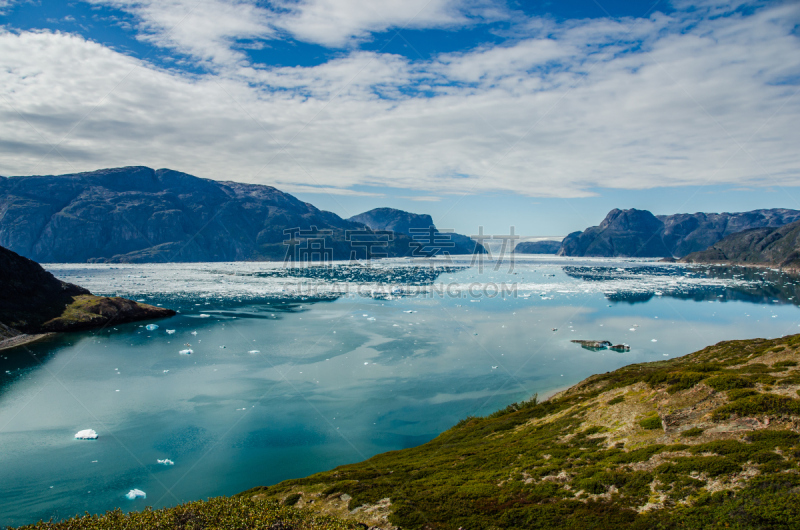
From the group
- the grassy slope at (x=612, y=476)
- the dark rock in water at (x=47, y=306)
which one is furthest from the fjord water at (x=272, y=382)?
the grassy slope at (x=612, y=476)

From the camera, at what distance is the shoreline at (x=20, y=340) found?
42219 mm

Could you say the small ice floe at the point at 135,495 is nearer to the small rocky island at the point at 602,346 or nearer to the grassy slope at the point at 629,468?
the grassy slope at the point at 629,468

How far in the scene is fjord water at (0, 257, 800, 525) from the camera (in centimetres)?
1928

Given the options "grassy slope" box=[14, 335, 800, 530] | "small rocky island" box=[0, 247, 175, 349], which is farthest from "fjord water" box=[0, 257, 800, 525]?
"grassy slope" box=[14, 335, 800, 530]

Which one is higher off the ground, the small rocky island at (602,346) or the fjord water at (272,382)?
the small rocky island at (602,346)

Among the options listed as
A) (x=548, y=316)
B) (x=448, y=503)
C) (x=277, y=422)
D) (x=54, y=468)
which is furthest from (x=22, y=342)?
(x=548, y=316)

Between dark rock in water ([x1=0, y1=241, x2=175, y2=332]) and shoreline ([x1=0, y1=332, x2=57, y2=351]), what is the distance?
101 cm

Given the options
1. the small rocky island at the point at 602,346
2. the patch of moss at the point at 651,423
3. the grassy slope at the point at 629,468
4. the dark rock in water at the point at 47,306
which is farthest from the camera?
the dark rock in water at the point at 47,306

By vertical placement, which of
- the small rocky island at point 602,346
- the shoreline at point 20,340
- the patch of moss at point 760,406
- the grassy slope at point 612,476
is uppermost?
the patch of moss at point 760,406

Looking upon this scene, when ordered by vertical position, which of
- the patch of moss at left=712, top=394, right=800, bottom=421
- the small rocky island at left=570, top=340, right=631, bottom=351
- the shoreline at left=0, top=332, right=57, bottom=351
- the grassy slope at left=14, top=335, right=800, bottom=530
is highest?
the patch of moss at left=712, top=394, right=800, bottom=421

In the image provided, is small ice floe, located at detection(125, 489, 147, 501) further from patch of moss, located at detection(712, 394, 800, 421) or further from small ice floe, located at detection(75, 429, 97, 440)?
patch of moss, located at detection(712, 394, 800, 421)

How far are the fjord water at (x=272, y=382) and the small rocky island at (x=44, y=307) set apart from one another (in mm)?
3240

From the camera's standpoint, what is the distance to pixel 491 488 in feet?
41.3

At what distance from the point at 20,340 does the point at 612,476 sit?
5985cm
